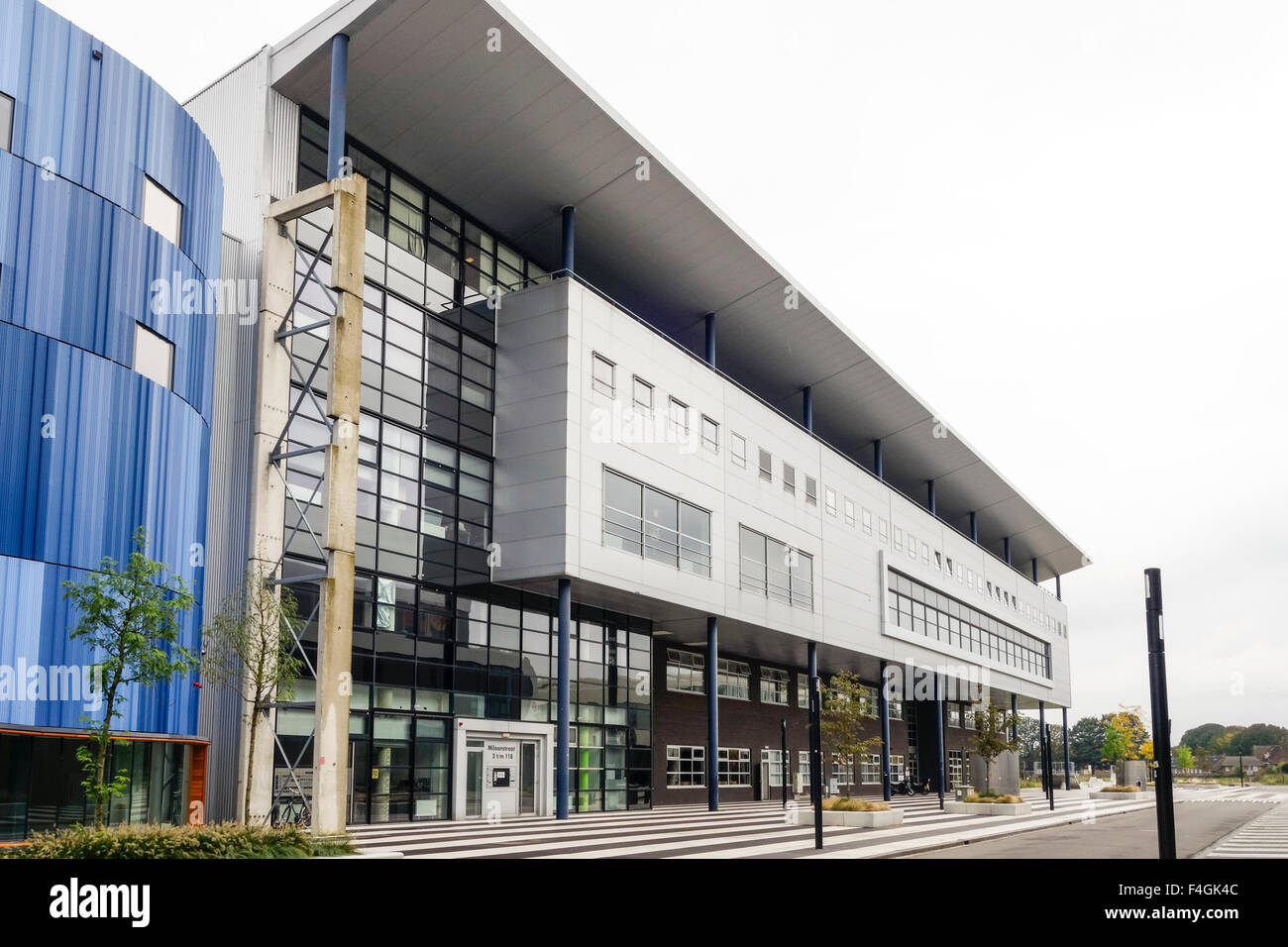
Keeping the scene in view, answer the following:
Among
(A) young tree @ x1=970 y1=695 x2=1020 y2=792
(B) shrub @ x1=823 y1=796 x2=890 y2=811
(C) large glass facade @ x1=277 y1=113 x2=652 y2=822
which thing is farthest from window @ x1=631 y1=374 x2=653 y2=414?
(A) young tree @ x1=970 y1=695 x2=1020 y2=792

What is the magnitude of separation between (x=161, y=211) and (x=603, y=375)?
1401 centimetres

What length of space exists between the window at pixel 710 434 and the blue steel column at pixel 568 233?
7942 mm

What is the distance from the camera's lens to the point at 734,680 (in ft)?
163

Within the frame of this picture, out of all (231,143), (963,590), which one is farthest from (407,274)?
(963,590)

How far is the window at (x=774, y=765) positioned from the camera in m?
51.5

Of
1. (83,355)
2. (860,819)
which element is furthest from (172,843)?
(860,819)

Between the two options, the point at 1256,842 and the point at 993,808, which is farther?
the point at 993,808

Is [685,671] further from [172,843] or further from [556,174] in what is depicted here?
[172,843]

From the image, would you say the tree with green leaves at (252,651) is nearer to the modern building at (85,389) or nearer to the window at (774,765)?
the modern building at (85,389)

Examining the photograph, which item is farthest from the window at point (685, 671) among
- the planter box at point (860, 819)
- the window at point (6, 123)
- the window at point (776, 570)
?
the window at point (6, 123)

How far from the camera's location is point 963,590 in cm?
6562

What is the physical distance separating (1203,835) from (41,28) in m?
31.9
